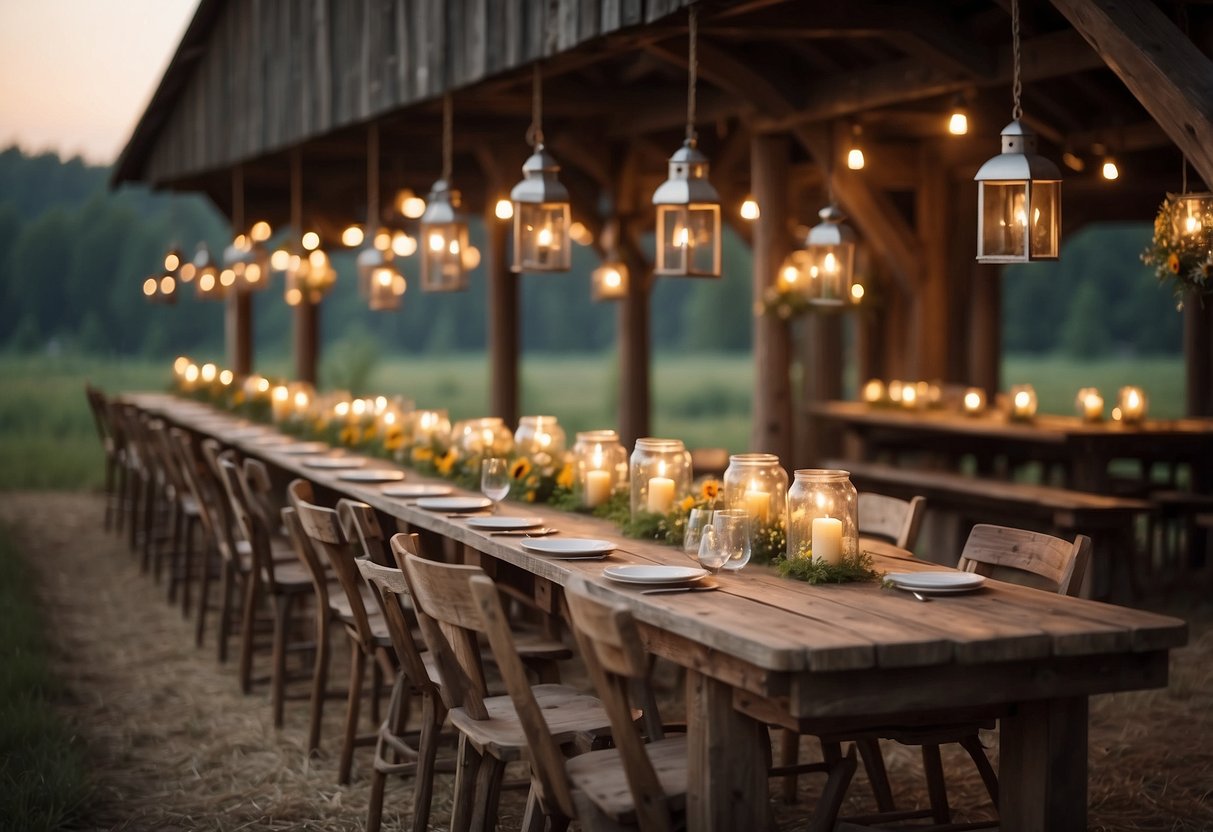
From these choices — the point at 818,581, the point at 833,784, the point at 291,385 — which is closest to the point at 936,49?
the point at 818,581

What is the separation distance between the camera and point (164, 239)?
81.2 ft

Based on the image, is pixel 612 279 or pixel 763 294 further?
pixel 612 279

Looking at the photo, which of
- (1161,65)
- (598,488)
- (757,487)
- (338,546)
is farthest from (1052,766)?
(338,546)

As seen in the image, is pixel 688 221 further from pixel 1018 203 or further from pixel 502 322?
pixel 502 322

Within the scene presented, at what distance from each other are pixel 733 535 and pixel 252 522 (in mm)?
2954

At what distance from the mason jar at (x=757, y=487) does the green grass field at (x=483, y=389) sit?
13.3 metres

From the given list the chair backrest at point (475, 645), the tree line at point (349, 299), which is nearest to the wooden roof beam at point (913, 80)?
the chair backrest at point (475, 645)

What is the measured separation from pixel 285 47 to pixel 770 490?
7.76m

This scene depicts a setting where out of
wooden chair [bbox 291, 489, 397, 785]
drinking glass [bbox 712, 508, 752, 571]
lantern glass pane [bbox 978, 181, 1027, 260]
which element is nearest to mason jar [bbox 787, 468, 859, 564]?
drinking glass [bbox 712, 508, 752, 571]

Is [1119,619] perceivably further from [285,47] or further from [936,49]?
[285,47]

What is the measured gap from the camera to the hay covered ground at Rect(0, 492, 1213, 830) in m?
5.07

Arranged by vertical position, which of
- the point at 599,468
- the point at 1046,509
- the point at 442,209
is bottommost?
the point at 1046,509

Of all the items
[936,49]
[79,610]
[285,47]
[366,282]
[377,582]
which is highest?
[285,47]

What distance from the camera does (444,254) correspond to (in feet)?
24.2
